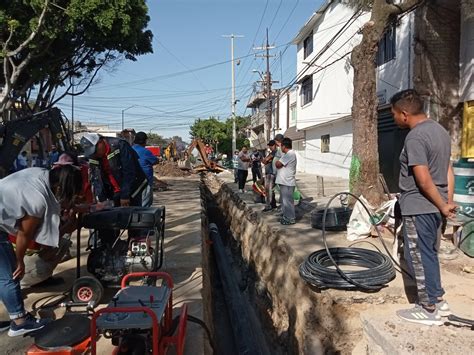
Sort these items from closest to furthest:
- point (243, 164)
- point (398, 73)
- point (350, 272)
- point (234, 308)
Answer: point (350, 272)
point (234, 308)
point (398, 73)
point (243, 164)

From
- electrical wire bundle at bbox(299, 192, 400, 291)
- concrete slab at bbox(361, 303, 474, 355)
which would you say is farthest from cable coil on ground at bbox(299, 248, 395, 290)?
concrete slab at bbox(361, 303, 474, 355)

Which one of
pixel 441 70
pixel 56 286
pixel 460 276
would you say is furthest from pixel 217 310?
pixel 441 70

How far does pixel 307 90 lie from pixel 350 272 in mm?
22436

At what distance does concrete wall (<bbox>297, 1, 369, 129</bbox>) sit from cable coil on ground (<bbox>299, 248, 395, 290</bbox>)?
46.5 ft

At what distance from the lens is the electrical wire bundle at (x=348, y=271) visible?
165 inches

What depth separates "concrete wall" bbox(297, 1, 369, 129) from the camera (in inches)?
738

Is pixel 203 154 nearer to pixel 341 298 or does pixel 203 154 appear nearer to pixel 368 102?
pixel 368 102

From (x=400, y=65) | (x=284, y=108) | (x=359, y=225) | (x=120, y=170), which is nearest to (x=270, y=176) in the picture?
(x=359, y=225)

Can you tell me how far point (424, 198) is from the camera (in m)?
3.35

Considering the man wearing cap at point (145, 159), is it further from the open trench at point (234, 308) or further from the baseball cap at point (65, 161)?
the baseball cap at point (65, 161)

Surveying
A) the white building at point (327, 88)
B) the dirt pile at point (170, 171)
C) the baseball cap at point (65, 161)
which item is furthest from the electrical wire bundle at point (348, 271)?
the dirt pile at point (170, 171)

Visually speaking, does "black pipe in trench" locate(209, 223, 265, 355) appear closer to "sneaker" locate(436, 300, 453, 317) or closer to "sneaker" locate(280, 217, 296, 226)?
"sneaker" locate(280, 217, 296, 226)

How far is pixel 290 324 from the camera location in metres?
Answer: 5.49

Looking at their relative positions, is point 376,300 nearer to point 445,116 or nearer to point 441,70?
point 445,116
